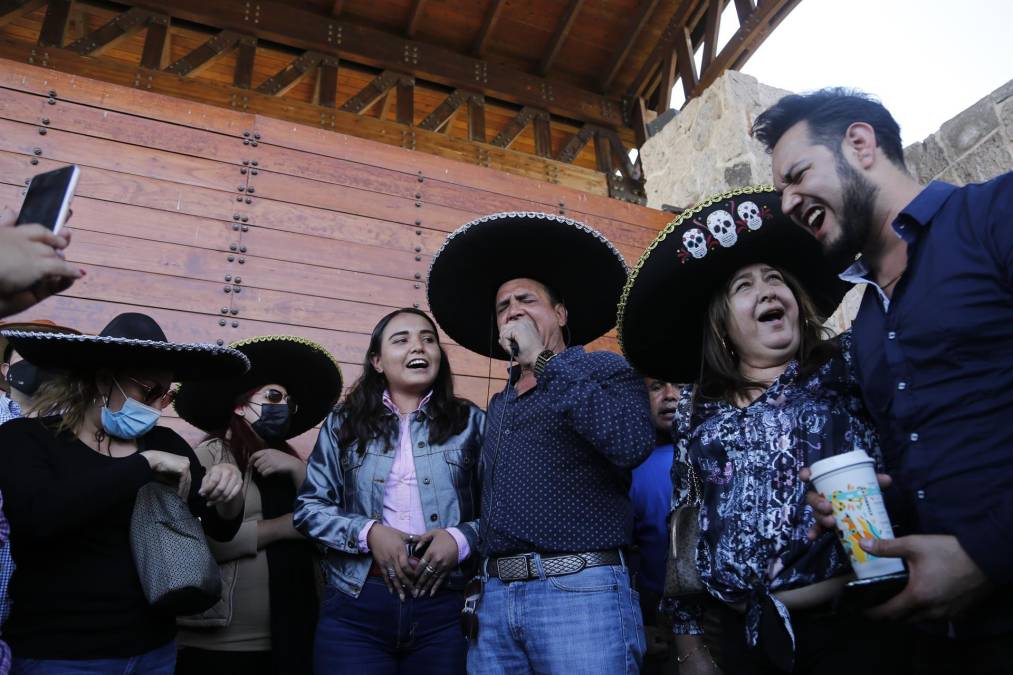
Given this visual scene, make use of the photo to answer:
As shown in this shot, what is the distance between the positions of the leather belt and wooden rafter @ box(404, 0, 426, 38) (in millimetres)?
6550

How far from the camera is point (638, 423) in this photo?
2.06 meters

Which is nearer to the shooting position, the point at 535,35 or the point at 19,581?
the point at 19,581

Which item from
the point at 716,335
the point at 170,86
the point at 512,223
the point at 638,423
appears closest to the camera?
the point at 638,423

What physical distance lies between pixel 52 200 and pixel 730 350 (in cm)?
189

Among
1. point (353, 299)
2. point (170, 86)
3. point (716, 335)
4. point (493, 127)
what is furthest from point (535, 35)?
point (716, 335)

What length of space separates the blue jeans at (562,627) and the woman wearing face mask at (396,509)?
263mm

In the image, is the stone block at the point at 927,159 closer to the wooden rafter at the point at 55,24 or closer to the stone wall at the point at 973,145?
the stone wall at the point at 973,145

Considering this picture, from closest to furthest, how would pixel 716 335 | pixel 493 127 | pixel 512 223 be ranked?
pixel 716 335 < pixel 512 223 < pixel 493 127

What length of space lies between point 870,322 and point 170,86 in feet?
20.8

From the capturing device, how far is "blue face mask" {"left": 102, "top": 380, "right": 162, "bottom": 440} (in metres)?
2.19

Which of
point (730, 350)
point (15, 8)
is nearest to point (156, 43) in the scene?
point (15, 8)

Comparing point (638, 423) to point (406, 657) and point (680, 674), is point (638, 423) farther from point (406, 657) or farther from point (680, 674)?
point (406, 657)

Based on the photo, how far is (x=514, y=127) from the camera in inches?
301

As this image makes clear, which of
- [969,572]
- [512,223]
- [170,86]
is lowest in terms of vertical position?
[969,572]
